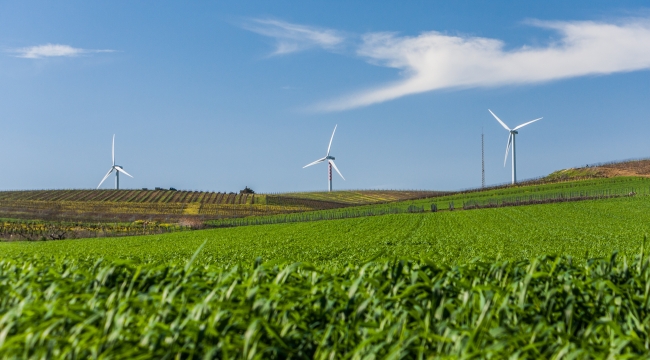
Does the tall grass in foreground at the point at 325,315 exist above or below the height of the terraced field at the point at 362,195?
below

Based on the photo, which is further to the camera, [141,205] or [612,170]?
[612,170]

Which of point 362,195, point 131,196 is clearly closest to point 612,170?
point 362,195

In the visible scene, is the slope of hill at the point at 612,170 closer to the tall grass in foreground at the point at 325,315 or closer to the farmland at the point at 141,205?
the farmland at the point at 141,205

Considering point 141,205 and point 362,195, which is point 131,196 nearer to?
point 141,205

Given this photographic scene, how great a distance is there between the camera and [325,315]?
443cm

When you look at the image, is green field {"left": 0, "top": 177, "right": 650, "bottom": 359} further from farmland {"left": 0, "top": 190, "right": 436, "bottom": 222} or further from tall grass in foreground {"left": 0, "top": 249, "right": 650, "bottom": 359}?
farmland {"left": 0, "top": 190, "right": 436, "bottom": 222}

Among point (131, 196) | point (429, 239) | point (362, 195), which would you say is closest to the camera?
point (429, 239)

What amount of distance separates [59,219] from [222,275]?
92.2 m

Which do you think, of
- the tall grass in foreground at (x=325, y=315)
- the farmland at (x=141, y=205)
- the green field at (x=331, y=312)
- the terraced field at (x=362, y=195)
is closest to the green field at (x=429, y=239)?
the green field at (x=331, y=312)

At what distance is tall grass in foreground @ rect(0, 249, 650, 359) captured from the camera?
3707 millimetres

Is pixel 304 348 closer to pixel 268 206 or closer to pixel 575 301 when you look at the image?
pixel 575 301

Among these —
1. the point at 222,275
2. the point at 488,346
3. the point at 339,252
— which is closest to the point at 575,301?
the point at 488,346

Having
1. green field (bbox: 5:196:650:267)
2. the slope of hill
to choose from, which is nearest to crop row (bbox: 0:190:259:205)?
green field (bbox: 5:196:650:267)

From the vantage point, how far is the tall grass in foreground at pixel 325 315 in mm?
3707
